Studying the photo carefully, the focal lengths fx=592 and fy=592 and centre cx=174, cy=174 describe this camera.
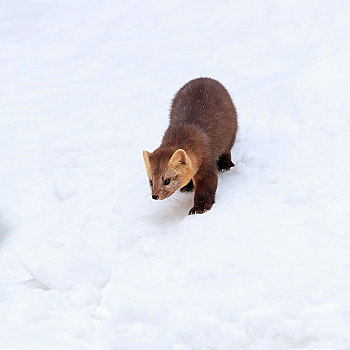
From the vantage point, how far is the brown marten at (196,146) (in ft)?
16.0

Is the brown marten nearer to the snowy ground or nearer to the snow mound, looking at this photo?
the snowy ground

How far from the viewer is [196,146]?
17.0 feet

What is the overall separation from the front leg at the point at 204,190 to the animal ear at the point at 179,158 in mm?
291

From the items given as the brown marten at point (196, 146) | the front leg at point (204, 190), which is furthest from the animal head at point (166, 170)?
the front leg at point (204, 190)

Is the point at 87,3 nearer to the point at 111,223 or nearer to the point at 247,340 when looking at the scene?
the point at 111,223

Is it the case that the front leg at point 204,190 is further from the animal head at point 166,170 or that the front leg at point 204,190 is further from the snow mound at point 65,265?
the snow mound at point 65,265

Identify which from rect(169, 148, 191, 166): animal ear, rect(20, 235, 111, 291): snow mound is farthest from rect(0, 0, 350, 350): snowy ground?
rect(169, 148, 191, 166): animal ear

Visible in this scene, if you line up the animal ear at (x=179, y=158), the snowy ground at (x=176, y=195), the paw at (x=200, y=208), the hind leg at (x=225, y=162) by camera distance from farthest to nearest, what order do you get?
the hind leg at (x=225, y=162), the paw at (x=200, y=208), the animal ear at (x=179, y=158), the snowy ground at (x=176, y=195)

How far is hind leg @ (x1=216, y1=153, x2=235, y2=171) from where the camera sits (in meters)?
5.71

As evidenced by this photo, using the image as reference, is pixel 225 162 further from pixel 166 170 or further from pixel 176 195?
pixel 166 170

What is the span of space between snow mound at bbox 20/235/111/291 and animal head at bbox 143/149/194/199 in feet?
3.02

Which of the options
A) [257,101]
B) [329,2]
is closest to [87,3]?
[329,2]

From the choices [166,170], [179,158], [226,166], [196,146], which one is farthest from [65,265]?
[226,166]

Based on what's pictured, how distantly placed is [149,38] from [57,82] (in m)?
1.82
